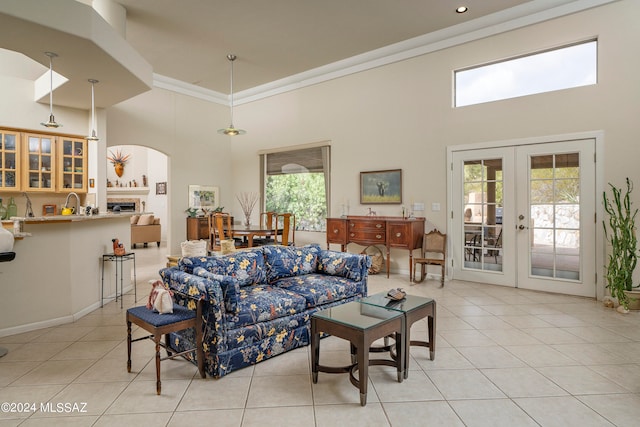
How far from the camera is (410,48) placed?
20.0 ft

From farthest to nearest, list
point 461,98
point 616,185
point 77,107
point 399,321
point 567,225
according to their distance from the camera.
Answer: point 77,107, point 461,98, point 567,225, point 616,185, point 399,321

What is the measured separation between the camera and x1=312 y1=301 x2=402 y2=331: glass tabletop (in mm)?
2352

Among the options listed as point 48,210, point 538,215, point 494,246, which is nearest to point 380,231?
point 494,246

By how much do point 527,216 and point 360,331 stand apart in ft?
13.0

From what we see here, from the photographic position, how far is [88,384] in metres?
2.53

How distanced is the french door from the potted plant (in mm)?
266

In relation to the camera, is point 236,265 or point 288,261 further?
point 288,261

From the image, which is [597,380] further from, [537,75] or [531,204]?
[537,75]

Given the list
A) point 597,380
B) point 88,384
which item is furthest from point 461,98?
point 88,384

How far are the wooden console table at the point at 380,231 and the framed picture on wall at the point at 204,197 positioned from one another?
3.31m

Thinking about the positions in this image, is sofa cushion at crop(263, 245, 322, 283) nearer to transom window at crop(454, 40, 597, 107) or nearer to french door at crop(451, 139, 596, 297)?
french door at crop(451, 139, 596, 297)

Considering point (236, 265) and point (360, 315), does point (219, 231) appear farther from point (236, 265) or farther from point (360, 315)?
point (360, 315)

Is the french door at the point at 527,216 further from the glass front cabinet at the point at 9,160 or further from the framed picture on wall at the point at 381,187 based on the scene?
the glass front cabinet at the point at 9,160

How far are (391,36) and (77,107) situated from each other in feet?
17.3
